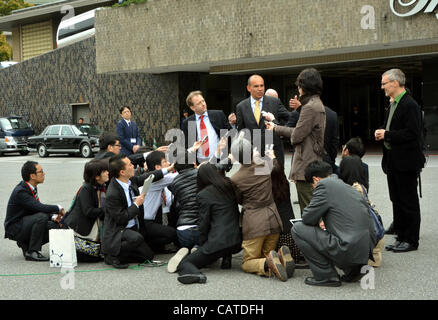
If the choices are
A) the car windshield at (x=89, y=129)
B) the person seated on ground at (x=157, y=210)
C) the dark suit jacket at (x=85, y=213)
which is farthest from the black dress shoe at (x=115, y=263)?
the car windshield at (x=89, y=129)

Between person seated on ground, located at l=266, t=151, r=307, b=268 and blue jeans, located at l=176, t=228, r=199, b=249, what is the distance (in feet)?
2.89

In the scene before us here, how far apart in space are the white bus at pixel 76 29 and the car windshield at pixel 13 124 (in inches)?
204

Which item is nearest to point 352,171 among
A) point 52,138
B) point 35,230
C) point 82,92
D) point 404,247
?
point 404,247

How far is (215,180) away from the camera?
19.6 feet

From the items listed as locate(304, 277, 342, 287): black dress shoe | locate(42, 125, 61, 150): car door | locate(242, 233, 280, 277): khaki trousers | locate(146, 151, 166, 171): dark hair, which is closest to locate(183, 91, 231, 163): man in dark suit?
locate(146, 151, 166, 171): dark hair

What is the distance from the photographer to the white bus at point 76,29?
30.9 m

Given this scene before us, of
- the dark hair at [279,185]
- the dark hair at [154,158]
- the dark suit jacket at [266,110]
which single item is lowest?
the dark hair at [279,185]

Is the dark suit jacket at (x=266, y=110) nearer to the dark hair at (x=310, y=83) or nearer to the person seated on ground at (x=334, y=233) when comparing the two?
the dark hair at (x=310, y=83)

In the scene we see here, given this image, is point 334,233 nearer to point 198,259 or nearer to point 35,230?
point 198,259

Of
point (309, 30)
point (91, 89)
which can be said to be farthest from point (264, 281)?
point (91, 89)

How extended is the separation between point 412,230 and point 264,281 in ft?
6.84

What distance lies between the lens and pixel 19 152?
99.7 feet

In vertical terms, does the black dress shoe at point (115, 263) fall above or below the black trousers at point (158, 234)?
below

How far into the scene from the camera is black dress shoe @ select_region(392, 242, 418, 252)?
671 centimetres
